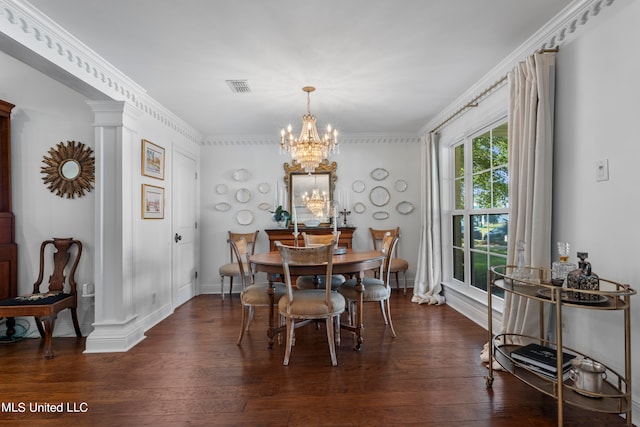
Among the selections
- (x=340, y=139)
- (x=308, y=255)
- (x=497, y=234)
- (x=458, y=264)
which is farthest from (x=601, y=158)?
(x=340, y=139)

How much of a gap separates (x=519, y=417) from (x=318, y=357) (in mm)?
1417

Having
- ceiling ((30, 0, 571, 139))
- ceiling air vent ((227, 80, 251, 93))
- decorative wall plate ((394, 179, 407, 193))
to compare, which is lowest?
decorative wall plate ((394, 179, 407, 193))

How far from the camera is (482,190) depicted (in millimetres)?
3588

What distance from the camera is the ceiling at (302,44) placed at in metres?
1.98

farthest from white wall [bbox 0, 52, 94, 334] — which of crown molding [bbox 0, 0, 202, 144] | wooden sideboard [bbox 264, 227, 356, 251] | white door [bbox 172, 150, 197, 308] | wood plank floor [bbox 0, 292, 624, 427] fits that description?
wooden sideboard [bbox 264, 227, 356, 251]

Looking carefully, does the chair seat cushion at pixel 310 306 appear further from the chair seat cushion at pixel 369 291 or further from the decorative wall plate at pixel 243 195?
the decorative wall plate at pixel 243 195

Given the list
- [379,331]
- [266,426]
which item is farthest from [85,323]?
[379,331]

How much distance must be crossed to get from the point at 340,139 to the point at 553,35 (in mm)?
3134

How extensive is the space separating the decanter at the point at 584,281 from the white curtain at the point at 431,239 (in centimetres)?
264

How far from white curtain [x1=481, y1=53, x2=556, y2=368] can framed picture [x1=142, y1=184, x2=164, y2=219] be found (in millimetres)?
3454

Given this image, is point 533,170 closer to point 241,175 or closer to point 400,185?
point 400,185

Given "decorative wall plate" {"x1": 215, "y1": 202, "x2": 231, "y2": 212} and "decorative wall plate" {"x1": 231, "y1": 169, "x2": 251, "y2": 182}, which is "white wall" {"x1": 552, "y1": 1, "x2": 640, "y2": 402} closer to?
"decorative wall plate" {"x1": 231, "y1": 169, "x2": 251, "y2": 182}

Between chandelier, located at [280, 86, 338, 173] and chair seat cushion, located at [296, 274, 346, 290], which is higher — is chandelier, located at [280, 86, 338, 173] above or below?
above

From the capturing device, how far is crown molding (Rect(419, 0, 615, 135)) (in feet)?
6.36
